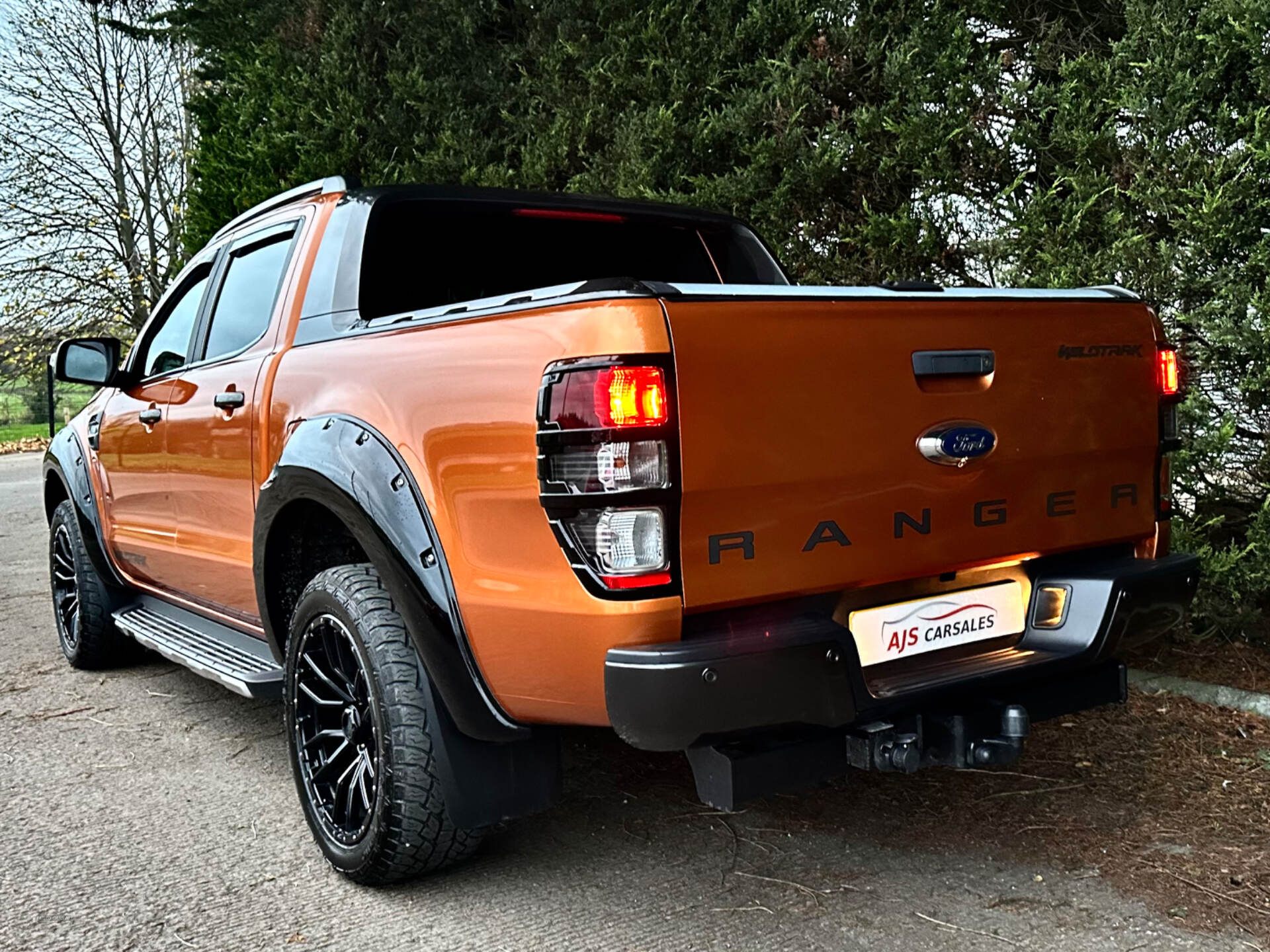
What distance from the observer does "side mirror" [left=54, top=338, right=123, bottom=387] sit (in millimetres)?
4484

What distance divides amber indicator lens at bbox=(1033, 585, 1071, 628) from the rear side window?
1.48m

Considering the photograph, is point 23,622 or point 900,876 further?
point 23,622

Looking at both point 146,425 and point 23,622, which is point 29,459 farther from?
point 146,425

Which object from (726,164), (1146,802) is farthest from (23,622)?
(1146,802)

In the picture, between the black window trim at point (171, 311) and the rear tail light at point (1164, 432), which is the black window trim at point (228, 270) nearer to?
the black window trim at point (171, 311)

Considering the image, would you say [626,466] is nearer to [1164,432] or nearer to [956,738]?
[956,738]

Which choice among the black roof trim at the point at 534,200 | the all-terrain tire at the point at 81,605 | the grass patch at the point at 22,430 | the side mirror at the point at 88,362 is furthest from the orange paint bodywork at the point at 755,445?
the grass patch at the point at 22,430

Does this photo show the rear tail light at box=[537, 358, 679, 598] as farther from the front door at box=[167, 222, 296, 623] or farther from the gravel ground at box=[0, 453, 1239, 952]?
the front door at box=[167, 222, 296, 623]

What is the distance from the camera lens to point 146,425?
4320 mm

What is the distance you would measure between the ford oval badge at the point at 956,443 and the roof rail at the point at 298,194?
1976mm

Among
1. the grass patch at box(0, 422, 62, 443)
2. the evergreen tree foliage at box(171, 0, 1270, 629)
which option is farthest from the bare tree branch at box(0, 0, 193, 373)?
the evergreen tree foliage at box(171, 0, 1270, 629)

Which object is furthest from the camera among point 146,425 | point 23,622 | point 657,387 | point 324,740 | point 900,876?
point 23,622

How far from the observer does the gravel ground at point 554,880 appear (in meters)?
2.58

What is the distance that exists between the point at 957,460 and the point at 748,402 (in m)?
0.57
